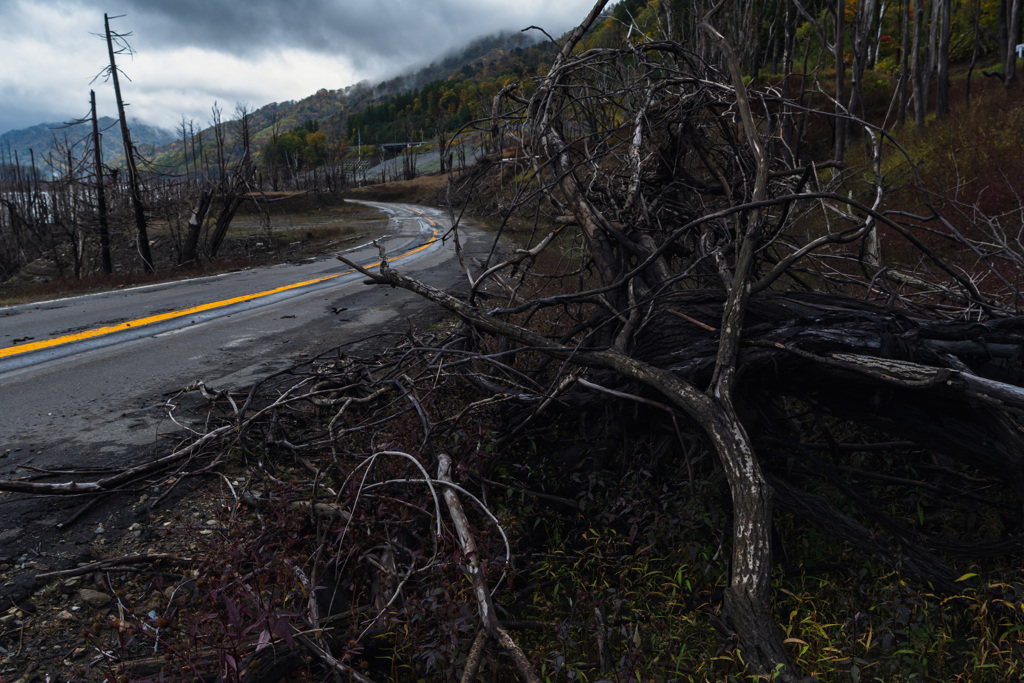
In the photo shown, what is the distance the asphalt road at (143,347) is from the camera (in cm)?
342

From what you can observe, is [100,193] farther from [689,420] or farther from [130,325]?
[689,420]

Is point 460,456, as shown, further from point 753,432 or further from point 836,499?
point 836,499

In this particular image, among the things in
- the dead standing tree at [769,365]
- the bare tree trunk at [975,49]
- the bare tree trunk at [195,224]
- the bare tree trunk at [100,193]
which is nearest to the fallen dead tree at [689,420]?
the dead standing tree at [769,365]

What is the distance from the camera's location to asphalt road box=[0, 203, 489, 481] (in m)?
3.42

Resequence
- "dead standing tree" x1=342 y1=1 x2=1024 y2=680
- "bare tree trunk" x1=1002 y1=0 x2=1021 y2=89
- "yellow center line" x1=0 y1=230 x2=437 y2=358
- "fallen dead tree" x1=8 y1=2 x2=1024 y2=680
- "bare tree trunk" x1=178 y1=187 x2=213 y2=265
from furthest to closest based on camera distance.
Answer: "bare tree trunk" x1=178 y1=187 x2=213 y2=265 < "bare tree trunk" x1=1002 y1=0 x2=1021 y2=89 < "yellow center line" x1=0 y1=230 x2=437 y2=358 < "fallen dead tree" x1=8 y1=2 x2=1024 y2=680 < "dead standing tree" x1=342 y1=1 x2=1024 y2=680

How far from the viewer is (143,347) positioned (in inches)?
217

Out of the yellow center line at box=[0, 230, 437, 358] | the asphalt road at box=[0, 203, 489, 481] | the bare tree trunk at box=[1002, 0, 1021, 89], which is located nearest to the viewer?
the asphalt road at box=[0, 203, 489, 481]

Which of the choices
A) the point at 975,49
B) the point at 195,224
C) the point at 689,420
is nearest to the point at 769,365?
the point at 689,420

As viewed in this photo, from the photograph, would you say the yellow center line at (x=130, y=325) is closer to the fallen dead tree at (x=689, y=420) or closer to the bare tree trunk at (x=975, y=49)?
the fallen dead tree at (x=689, y=420)

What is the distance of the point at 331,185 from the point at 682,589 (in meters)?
64.4

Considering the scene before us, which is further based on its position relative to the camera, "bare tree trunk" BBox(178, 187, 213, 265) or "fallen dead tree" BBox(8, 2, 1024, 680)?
"bare tree trunk" BBox(178, 187, 213, 265)

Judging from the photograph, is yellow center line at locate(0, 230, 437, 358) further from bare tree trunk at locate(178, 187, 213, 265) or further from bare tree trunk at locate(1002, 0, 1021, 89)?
bare tree trunk at locate(1002, 0, 1021, 89)

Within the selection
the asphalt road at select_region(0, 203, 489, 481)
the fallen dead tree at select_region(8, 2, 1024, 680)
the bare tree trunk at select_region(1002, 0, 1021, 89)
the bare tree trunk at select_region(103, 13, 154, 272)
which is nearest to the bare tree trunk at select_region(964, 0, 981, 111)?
the bare tree trunk at select_region(1002, 0, 1021, 89)

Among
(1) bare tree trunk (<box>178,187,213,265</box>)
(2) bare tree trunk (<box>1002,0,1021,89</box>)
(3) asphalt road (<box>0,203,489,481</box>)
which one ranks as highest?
(2) bare tree trunk (<box>1002,0,1021,89</box>)
